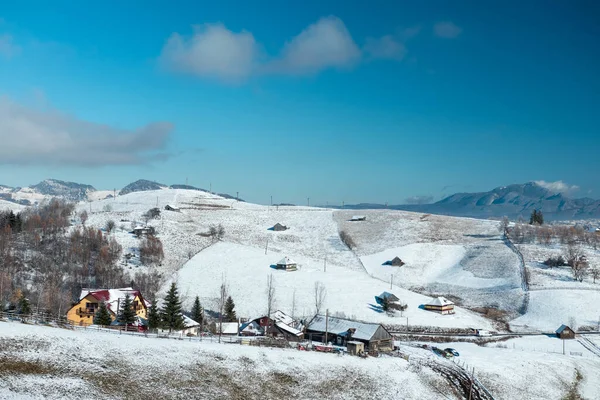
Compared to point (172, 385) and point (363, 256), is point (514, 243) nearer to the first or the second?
point (363, 256)

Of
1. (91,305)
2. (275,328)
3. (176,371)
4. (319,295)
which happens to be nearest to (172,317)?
(275,328)

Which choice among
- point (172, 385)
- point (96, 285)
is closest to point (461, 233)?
point (96, 285)

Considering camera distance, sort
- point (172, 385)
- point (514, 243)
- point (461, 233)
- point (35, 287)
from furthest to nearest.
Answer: point (461, 233) < point (514, 243) < point (35, 287) < point (172, 385)

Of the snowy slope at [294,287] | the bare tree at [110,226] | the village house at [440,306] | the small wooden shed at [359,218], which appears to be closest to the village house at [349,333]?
the snowy slope at [294,287]

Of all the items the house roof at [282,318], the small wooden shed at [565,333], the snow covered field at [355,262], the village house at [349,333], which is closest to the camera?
the village house at [349,333]

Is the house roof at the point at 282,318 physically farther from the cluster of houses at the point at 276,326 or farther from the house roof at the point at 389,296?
the house roof at the point at 389,296

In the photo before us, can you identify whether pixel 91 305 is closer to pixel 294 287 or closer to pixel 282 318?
pixel 282 318

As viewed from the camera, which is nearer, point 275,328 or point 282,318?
point 275,328
